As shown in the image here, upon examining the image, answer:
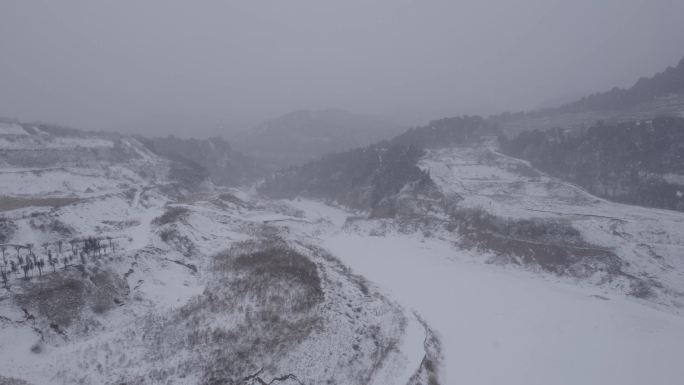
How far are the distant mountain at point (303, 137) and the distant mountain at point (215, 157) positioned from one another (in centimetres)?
1642

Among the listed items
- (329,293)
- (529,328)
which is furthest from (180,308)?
(529,328)

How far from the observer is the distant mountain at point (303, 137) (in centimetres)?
14662

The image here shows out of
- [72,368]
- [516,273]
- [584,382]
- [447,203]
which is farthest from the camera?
[447,203]

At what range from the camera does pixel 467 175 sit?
217 feet

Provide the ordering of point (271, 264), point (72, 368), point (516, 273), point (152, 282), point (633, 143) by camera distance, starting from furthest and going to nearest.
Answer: point (633, 143) → point (516, 273) → point (271, 264) → point (152, 282) → point (72, 368)

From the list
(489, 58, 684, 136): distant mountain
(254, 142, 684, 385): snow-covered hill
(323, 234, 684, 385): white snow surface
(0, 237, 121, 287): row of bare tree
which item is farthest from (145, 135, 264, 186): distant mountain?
(323, 234, 684, 385): white snow surface

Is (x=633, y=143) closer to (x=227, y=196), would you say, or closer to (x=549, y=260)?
(x=549, y=260)

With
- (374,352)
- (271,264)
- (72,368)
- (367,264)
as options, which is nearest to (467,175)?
(367,264)

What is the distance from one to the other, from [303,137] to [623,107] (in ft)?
383

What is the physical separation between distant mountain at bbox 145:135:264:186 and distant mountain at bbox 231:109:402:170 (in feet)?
53.9

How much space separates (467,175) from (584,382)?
48898mm

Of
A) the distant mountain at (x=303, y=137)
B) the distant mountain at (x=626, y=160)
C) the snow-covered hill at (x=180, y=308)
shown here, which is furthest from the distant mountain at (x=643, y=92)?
the snow-covered hill at (x=180, y=308)

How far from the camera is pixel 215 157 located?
10994 cm

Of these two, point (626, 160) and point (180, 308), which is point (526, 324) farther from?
point (626, 160)
